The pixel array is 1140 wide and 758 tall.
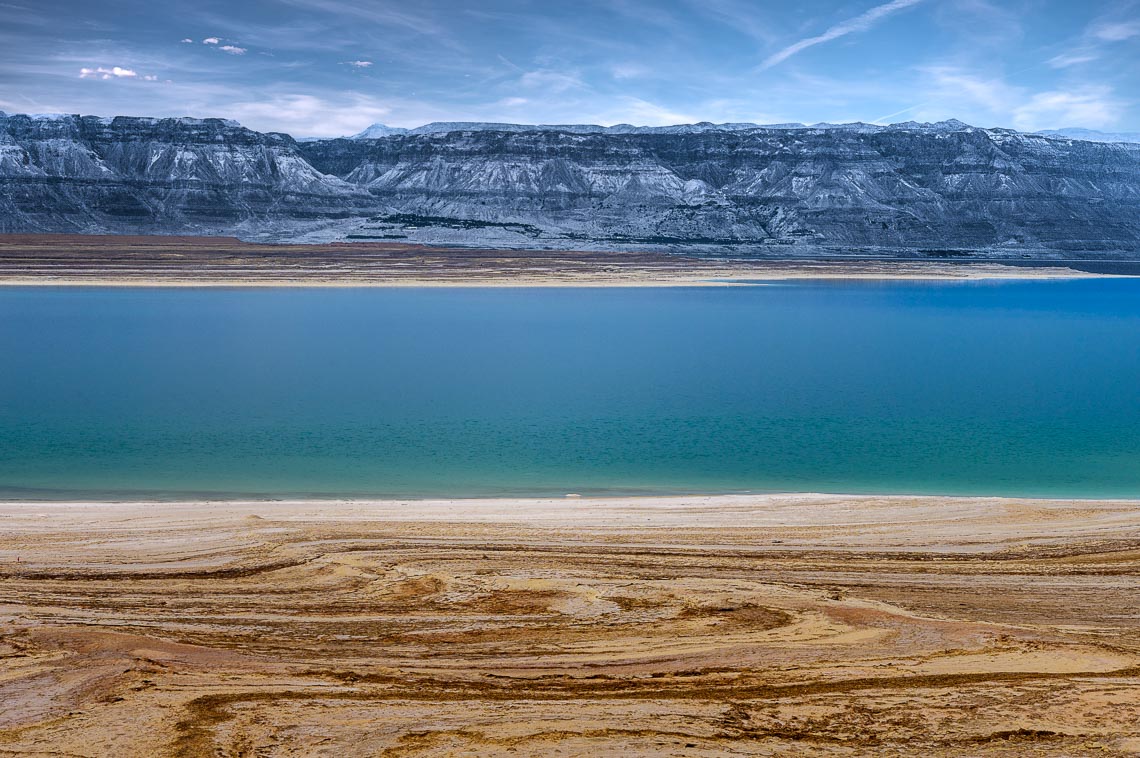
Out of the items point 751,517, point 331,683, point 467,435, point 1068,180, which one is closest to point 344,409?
point 467,435

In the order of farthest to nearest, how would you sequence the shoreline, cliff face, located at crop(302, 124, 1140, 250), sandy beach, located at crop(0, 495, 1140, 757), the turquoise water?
cliff face, located at crop(302, 124, 1140, 250) → the shoreline → the turquoise water → sandy beach, located at crop(0, 495, 1140, 757)

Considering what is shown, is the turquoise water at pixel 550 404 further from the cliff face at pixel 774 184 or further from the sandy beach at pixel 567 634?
the cliff face at pixel 774 184

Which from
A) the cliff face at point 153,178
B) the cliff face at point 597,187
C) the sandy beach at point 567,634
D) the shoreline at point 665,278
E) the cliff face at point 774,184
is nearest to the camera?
the sandy beach at point 567,634

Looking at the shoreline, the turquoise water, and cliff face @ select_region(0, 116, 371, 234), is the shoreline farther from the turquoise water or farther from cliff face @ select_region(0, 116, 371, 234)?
cliff face @ select_region(0, 116, 371, 234)

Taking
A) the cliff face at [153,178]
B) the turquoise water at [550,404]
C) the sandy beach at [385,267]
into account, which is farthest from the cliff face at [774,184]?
the turquoise water at [550,404]

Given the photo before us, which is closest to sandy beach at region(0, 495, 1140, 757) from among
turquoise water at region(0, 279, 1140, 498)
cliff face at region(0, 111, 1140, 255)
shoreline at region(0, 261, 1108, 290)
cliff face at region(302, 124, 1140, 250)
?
turquoise water at region(0, 279, 1140, 498)

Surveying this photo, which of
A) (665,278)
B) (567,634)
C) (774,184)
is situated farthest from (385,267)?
(774,184)

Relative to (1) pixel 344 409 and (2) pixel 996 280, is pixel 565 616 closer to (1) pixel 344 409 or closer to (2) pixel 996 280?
(1) pixel 344 409
